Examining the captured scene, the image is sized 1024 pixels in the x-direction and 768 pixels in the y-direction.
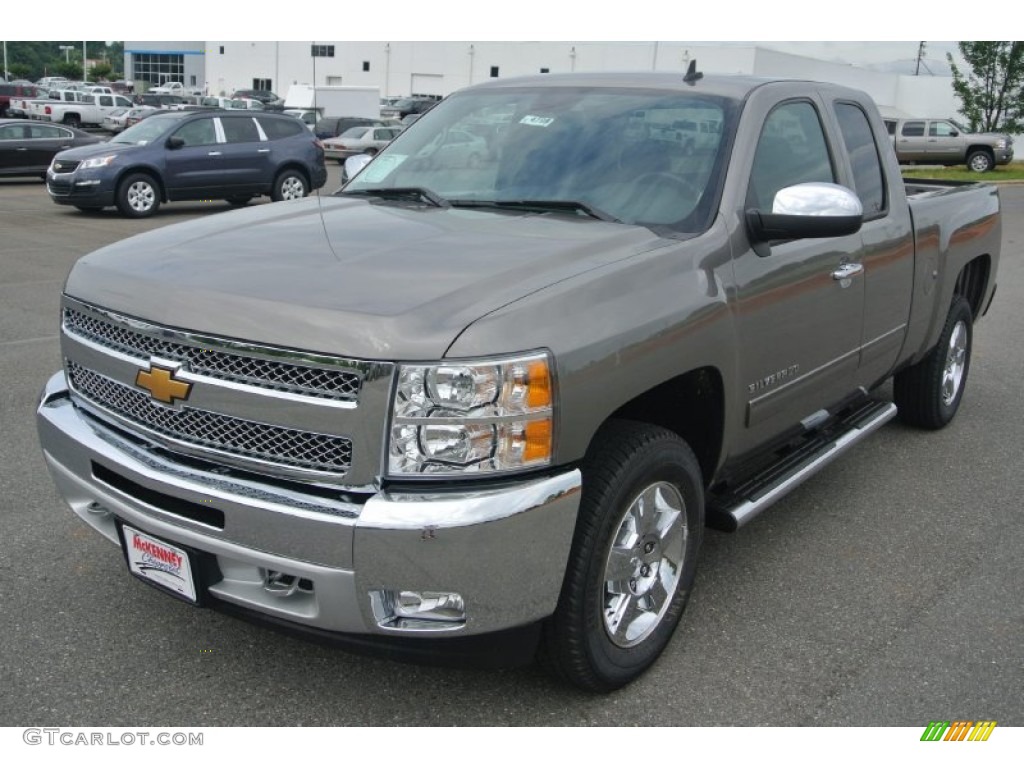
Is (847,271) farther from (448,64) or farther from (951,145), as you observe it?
(448,64)

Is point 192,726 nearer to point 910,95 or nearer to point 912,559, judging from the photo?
point 912,559

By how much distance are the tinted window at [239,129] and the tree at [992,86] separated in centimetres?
3094

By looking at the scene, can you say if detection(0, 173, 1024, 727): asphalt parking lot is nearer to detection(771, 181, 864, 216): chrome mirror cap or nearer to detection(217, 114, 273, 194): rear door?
detection(771, 181, 864, 216): chrome mirror cap

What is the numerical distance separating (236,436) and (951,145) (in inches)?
1439

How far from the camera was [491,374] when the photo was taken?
2.54 metres

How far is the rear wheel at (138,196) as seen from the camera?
15.9 meters

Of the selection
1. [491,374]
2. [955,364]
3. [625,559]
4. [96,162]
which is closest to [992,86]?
[96,162]

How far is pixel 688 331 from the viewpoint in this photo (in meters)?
3.13

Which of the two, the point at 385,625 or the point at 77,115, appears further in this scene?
the point at 77,115

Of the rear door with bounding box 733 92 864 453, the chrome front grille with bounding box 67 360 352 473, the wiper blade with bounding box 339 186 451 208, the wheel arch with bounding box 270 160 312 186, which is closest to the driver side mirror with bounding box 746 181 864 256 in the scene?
the rear door with bounding box 733 92 864 453

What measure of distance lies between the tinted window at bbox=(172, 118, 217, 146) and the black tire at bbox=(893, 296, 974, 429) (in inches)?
536

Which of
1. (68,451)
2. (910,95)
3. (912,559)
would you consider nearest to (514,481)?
(68,451)

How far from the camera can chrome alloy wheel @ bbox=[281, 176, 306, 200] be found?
17844 millimetres

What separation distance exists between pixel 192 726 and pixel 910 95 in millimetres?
75737
